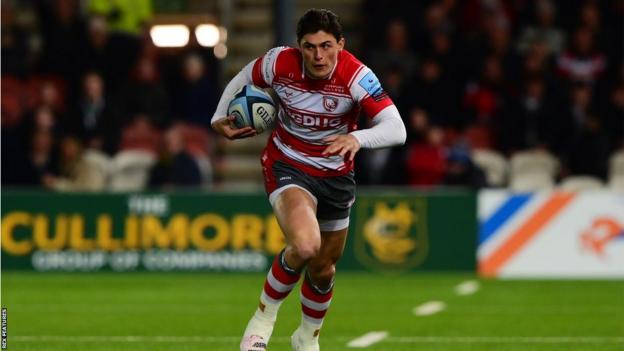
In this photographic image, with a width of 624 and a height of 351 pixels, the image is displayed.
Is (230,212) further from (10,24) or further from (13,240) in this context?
(10,24)

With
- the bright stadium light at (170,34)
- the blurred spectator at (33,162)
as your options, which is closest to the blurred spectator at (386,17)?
the bright stadium light at (170,34)

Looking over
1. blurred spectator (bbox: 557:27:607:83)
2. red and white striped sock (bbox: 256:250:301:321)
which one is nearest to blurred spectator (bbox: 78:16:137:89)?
blurred spectator (bbox: 557:27:607:83)

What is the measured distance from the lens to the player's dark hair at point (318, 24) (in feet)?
29.7

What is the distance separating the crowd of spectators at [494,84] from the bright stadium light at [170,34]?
2617 mm

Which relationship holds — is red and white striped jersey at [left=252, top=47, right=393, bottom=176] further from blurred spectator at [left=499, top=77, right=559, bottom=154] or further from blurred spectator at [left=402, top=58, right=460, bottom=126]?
blurred spectator at [left=499, top=77, right=559, bottom=154]

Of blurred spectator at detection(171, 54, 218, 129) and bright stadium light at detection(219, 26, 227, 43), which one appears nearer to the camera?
blurred spectator at detection(171, 54, 218, 129)

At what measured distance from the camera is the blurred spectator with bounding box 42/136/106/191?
19516 mm

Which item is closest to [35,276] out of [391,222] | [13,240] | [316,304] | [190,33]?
[13,240]

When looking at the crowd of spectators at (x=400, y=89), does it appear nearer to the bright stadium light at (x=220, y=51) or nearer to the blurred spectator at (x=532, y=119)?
the blurred spectator at (x=532, y=119)

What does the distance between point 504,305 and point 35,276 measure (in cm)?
608

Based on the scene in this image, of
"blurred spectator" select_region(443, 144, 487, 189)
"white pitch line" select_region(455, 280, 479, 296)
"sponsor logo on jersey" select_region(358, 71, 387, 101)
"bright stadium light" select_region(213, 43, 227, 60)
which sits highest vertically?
"sponsor logo on jersey" select_region(358, 71, 387, 101)

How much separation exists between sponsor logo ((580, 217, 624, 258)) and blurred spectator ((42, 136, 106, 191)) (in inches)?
239

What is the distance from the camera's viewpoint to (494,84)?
2080 cm

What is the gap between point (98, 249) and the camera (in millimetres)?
18172
